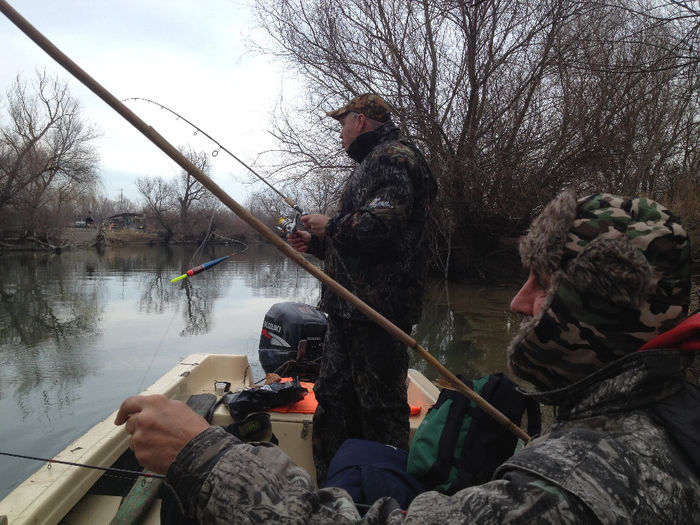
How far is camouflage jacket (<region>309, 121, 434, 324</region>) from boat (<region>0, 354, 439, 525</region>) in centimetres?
89

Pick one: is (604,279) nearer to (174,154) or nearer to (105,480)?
(174,154)

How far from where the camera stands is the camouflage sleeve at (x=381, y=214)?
2.15 m

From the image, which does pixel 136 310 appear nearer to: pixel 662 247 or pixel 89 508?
pixel 89 508

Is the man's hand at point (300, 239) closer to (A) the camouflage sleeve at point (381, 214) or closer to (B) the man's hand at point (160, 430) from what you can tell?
(A) the camouflage sleeve at point (381, 214)

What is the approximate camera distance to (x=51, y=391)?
16.6 feet

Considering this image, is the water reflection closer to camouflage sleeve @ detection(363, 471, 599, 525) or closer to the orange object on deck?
the orange object on deck

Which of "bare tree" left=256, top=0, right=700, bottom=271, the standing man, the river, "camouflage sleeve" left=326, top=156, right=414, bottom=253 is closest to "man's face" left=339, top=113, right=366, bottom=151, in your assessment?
the standing man

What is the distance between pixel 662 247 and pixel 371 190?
1504 mm

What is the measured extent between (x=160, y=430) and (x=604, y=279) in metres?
0.96

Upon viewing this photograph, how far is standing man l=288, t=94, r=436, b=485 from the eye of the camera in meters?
2.23

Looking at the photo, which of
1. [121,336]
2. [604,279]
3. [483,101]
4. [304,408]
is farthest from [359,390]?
[483,101]

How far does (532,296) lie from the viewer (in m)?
1.11

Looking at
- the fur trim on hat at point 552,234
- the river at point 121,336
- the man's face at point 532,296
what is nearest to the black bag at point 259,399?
the river at point 121,336

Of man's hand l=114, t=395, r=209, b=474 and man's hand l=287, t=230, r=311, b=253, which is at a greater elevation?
man's hand l=287, t=230, r=311, b=253
